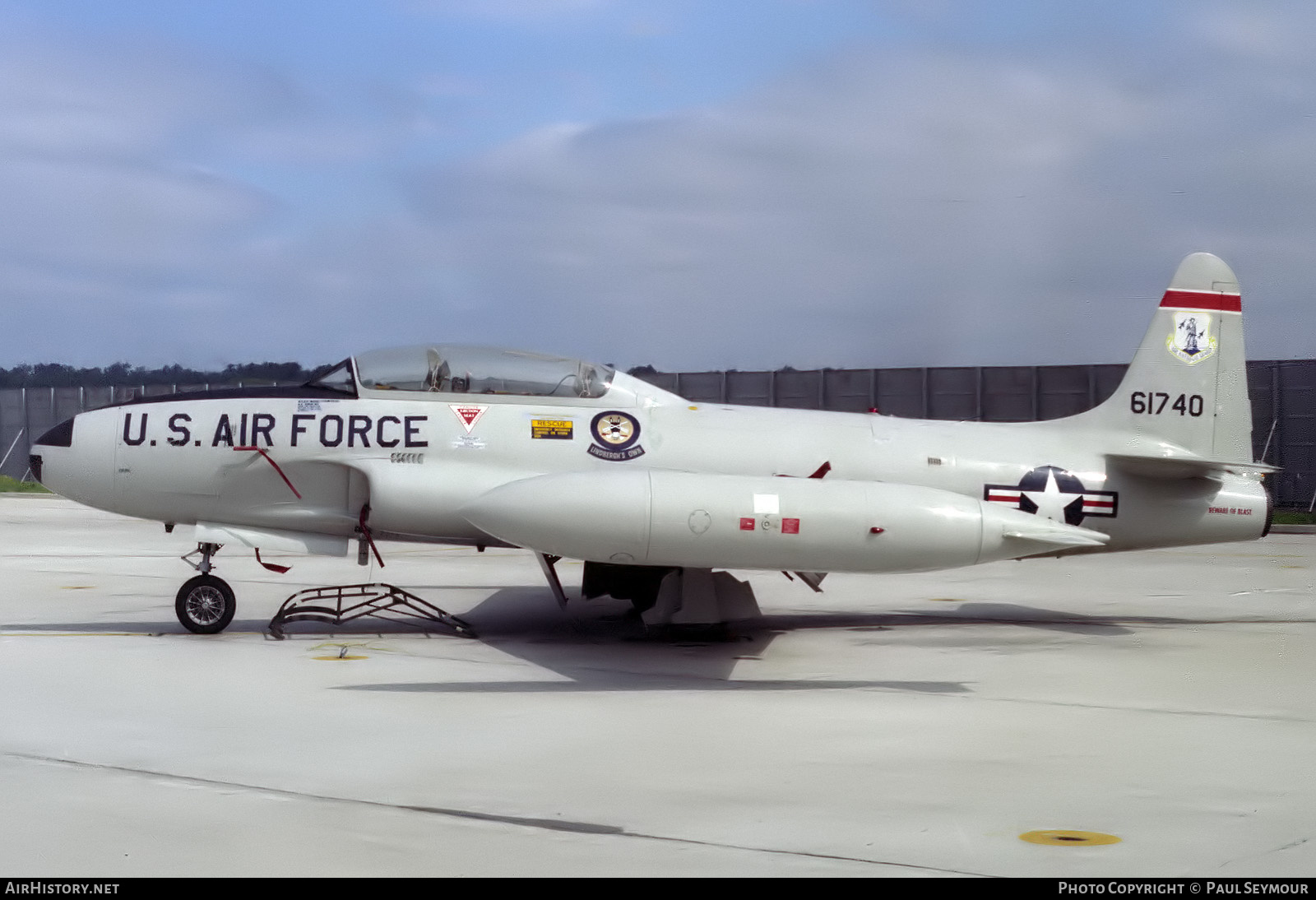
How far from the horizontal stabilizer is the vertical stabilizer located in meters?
0.45

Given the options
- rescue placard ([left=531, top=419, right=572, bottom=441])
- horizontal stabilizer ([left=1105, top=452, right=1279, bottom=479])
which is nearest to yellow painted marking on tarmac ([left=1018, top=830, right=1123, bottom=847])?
rescue placard ([left=531, top=419, right=572, bottom=441])

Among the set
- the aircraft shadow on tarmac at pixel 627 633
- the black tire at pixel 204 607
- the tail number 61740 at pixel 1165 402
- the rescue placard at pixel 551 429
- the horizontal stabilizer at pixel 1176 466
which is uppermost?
the tail number 61740 at pixel 1165 402

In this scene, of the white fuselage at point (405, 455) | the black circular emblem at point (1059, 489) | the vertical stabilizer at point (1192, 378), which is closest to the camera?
the white fuselage at point (405, 455)

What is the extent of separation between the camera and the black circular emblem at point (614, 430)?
11.1m

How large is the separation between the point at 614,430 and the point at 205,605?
400cm

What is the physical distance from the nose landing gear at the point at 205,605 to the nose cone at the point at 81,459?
3.29ft

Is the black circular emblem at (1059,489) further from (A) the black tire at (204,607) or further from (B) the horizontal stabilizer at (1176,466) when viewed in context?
(A) the black tire at (204,607)

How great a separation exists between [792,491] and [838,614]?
170 inches

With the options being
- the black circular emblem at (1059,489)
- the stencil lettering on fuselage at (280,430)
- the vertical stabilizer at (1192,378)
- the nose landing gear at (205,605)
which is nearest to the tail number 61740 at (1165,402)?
the vertical stabilizer at (1192,378)

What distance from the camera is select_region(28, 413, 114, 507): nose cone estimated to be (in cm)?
1103

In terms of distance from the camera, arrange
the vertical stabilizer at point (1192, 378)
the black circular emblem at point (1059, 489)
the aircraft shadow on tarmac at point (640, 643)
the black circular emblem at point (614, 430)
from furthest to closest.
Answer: the vertical stabilizer at point (1192, 378) < the black circular emblem at point (1059, 489) < the black circular emblem at point (614, 430) < the aircraft shadow on tarmac at point (640, 643)

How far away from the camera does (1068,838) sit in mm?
5156

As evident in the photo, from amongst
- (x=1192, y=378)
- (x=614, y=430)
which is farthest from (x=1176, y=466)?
(x=614, y=430)

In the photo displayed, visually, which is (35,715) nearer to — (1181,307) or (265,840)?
(265,840)
